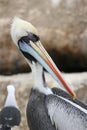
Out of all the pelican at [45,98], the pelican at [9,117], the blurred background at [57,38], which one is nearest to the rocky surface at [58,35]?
the blurred background at [57,38]

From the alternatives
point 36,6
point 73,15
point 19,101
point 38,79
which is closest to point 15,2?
point 36,6

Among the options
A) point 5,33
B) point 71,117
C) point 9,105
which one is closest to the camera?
point 71,117

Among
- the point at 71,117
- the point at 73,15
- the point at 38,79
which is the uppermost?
the point at 73,15

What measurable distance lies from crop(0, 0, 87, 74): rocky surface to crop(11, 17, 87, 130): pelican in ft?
5.70

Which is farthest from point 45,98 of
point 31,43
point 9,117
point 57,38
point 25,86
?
point 57,38

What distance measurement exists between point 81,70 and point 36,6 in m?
1.05

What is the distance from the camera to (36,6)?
794 cm

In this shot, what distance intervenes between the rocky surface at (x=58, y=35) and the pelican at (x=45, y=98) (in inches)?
68.4

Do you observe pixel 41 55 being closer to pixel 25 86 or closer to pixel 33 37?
pixel 33 37

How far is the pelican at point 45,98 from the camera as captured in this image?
18.1 ft

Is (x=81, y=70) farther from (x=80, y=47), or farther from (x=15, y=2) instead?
(x=15, y=2)

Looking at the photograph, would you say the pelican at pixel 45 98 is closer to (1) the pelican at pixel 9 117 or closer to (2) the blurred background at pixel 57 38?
(1) the pelican at pixel 9 117

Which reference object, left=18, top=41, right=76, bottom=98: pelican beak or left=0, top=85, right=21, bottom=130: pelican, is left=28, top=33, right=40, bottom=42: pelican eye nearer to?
left=18, top=41, right=76, bottom=98: pelican beak

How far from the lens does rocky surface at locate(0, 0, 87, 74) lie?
25.0 ft
